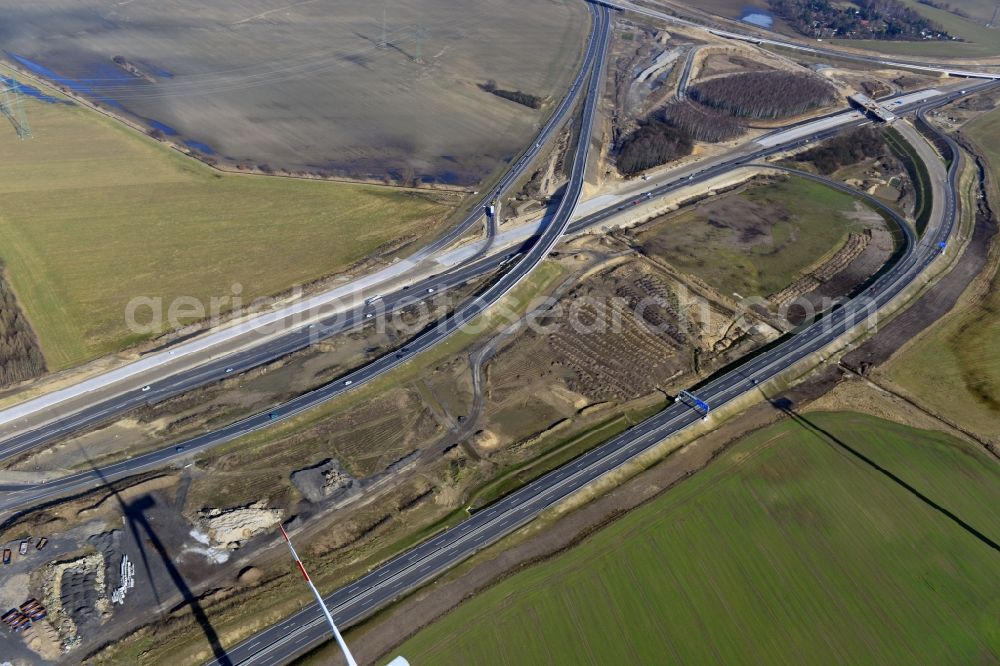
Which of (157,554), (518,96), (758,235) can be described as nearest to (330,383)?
(157,554)

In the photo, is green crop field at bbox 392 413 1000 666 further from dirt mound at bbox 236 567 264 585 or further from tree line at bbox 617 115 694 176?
tree line at bbox 617 115 694 176

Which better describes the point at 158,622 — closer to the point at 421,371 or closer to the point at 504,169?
the point at 421,371

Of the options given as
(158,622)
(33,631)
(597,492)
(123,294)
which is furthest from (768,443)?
(123,294)

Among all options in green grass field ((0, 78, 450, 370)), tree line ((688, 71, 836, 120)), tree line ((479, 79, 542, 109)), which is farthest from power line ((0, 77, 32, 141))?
tree line ((688, 71, 836, 120))

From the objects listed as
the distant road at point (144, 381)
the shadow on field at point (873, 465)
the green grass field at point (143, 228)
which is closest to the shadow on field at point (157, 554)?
the distant road at point (144, 381)

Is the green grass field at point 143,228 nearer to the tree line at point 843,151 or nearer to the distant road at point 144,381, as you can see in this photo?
the distant road at point 144,381

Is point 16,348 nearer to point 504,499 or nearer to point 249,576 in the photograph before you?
point 249,576
